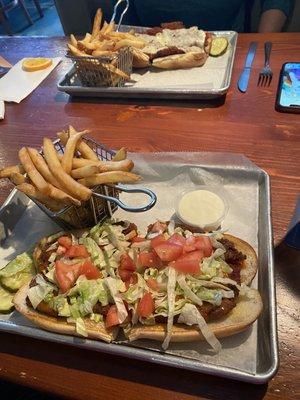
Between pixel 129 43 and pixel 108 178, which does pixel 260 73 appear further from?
pixel 108 178

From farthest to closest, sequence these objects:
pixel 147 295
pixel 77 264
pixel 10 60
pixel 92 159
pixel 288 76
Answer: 1. pixel 10 60
2. pixel 288 76
3. pixel 92 159
4. pixel 77 264
5. pixel 147 295

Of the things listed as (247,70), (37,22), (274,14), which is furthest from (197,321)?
(37,22)

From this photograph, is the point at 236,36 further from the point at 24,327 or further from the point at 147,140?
the point at 24,327

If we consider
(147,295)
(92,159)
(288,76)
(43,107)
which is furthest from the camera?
(43,107)

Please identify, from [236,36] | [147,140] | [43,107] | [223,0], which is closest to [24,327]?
[147,140]

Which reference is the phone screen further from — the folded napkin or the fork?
the folded napkin

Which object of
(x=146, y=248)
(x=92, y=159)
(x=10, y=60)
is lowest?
(x=10, y=60)

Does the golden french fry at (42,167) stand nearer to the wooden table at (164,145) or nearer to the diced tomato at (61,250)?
the diced tomato at (61,250)

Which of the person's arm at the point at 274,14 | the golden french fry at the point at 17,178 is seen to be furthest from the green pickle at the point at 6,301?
the person's arm at the point at 274,14
